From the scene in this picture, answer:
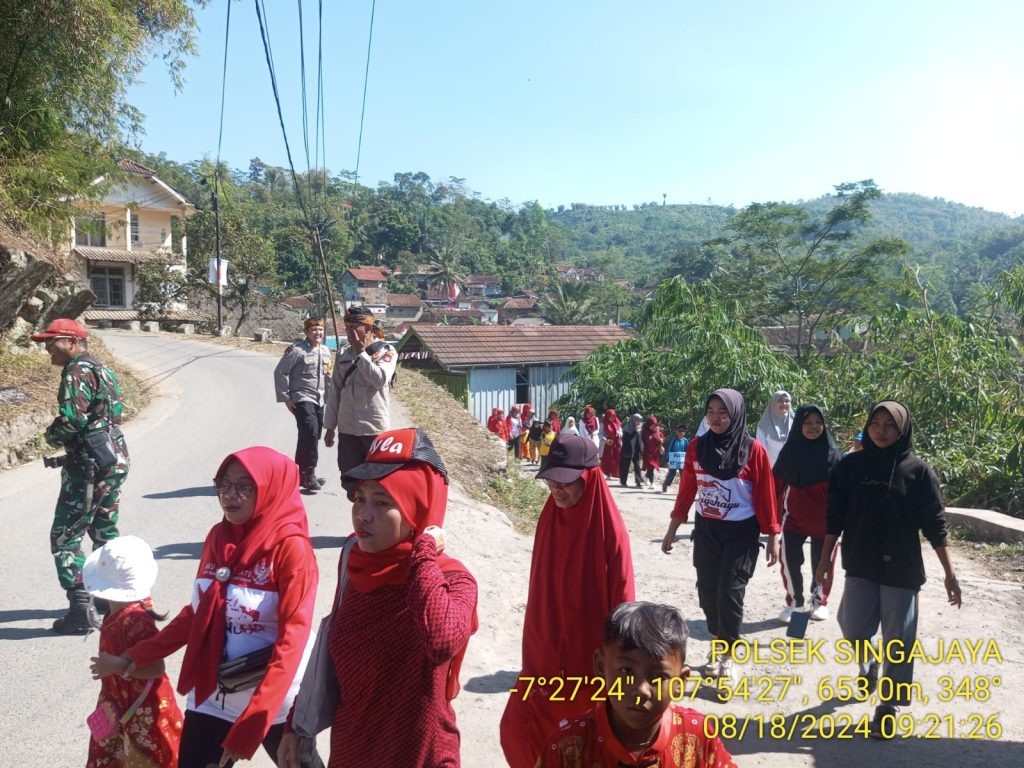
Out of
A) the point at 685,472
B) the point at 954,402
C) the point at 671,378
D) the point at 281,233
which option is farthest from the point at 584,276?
the point at 685,472

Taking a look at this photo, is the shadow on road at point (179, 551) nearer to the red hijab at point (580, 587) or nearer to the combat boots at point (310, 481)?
the combat boots at point (310, 481)

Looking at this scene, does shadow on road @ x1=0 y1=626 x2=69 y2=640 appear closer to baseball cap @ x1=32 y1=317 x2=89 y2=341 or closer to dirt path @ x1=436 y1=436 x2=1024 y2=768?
baseball cap @ x1=32 y1=317 x2=89 y2=341

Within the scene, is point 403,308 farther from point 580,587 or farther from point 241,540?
point 241,540

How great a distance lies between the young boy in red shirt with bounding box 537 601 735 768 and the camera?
6.86 feet

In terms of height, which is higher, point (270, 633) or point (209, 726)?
point (270, 633)

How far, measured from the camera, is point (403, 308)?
79.1 meters

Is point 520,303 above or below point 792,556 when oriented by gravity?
above

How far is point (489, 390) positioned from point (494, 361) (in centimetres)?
98

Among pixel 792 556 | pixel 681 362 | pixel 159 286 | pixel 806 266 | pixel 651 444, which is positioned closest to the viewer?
pixel 792 556

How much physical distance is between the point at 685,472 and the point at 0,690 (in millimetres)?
4049

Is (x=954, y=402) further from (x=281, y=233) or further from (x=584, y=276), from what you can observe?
(x=584, y=276)

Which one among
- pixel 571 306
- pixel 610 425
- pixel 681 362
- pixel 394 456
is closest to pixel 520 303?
pixel 571 306

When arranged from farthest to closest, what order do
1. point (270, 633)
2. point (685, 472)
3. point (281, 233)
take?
point (281, 233) < point (685, 472) < point (270, 633)

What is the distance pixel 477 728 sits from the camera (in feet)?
14.3
